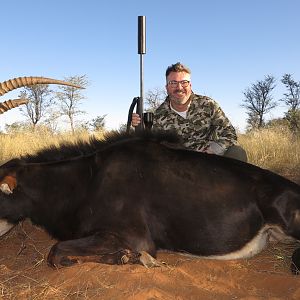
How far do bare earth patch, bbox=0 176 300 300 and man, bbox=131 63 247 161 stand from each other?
1432mm

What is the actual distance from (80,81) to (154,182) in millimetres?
24099

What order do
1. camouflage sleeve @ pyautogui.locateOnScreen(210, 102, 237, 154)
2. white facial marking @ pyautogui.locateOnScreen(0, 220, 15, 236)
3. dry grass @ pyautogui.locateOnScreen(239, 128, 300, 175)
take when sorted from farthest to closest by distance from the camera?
dry grass @ pyautogui.locateOnScreen(239, 128, 300, 175)
camouflage sleeve @ pyautogui.locateOnScreen(210, 102, 237, 154)
white facial marking @ pyautogui.locateOnScreen(0, 220, 15, 236)

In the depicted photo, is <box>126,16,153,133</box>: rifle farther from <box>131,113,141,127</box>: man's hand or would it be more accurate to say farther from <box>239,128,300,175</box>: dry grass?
<box>239,128,300,175</box>: dry grass

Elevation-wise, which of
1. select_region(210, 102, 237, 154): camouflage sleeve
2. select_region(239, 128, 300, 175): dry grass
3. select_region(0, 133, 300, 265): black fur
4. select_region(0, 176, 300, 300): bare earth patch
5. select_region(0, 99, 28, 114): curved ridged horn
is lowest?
select_region(239, 128, 300, 175): dry grass

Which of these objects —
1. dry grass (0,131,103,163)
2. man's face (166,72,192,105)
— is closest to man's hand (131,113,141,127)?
man's face (166,72,192,105)

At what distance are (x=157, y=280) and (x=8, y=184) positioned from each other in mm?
1374

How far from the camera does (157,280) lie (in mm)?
2568

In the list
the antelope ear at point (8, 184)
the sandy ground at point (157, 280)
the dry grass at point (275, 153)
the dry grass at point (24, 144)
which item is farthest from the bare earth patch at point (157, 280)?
the dry grass at point (24, 144)

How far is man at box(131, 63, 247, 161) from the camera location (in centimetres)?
465

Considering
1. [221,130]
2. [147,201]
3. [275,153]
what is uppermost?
[221,130]

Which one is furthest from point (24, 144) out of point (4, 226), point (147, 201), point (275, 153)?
point (147, 201)

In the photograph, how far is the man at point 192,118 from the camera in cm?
465

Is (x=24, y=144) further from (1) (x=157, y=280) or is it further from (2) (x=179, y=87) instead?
(1) (x=157, y=280)

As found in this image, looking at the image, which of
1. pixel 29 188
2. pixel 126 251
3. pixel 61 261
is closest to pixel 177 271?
pixel 126 251
